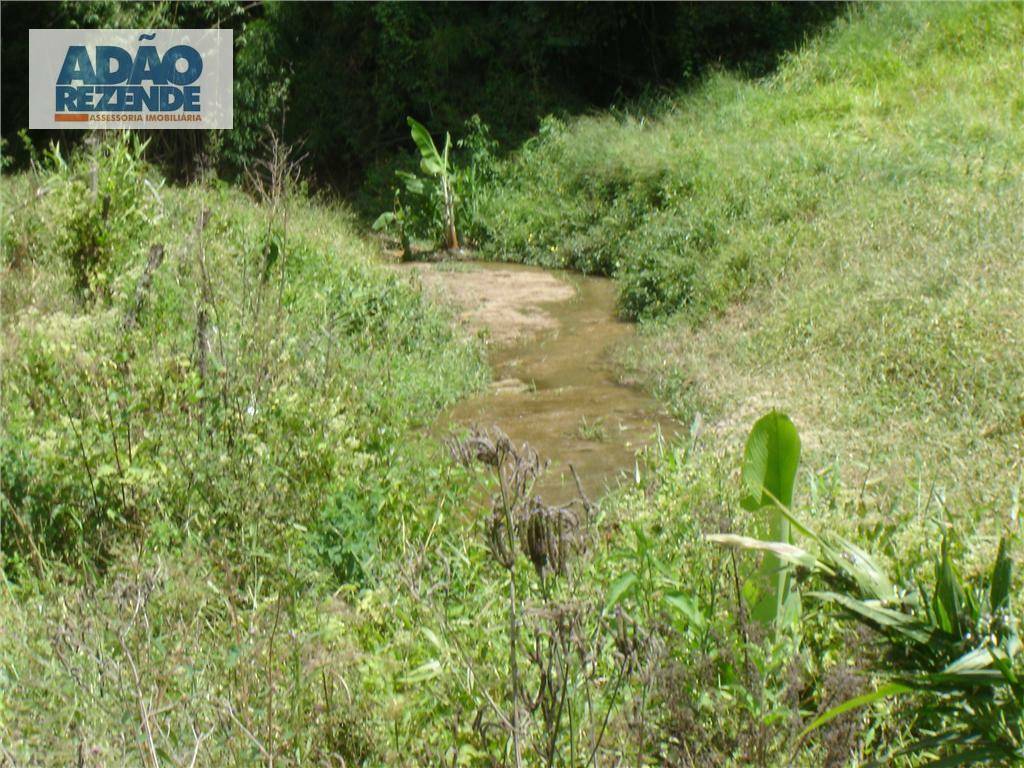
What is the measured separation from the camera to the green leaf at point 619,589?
3426mm

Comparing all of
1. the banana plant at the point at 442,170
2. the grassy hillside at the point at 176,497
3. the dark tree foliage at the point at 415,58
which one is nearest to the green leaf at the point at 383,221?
the banana plant at the point at 442,170

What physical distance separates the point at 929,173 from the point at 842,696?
671cm

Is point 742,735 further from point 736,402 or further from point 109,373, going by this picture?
point 736,402

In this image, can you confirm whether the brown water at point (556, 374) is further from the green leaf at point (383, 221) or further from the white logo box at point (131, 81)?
the white logo box at point (131, 81)

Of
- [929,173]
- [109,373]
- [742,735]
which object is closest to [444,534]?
[109,373]

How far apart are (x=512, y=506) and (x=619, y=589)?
44.2 inches

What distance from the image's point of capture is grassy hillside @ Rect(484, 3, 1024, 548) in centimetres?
582

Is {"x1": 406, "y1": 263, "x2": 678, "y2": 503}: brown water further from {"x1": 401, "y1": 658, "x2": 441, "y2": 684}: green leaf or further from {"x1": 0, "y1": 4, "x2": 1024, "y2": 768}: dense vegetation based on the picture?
{"x1": 401, "y1": 658, "x2": 441, "y2": 684}: green leaf

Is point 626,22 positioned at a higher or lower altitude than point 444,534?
higher

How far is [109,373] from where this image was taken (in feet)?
15.7

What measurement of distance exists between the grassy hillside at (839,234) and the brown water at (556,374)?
1.09 ft

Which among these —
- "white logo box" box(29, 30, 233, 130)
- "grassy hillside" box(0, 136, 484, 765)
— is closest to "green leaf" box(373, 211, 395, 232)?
"white logo box" box(29, 30, 233, 130)

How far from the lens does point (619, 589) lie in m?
3.44

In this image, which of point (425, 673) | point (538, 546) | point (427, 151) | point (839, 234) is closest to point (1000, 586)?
point (538, 546)
